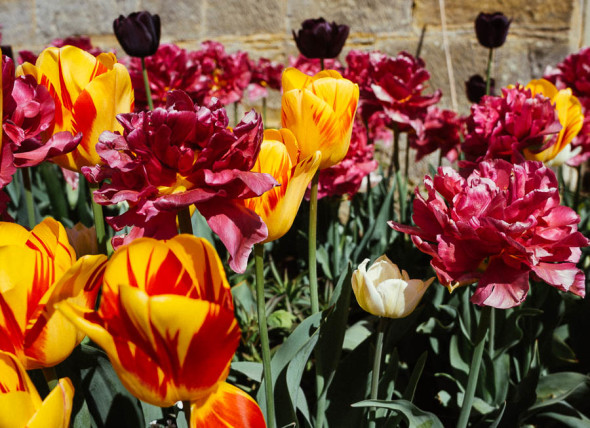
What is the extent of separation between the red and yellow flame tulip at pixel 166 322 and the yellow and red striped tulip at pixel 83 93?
1.10 feet

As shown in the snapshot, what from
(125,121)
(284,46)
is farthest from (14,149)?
(284,46)

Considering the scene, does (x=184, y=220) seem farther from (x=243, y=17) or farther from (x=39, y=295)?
(x=243, y=17)

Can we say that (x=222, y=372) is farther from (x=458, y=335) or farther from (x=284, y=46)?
(x=284, y=46)

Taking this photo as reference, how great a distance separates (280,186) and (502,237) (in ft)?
0.86

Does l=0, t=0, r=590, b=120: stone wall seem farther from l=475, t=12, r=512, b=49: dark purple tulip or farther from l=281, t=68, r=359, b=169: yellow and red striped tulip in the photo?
l=281, t=68, r=359, b=169: yellow and red striped tulip

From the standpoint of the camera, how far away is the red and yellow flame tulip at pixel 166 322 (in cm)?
44

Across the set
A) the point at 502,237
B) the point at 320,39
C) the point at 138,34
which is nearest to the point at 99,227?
the point at 502,237

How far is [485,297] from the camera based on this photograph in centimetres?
69

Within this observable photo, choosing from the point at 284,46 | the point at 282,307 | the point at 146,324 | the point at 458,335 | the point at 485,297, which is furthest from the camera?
the point at 284,46

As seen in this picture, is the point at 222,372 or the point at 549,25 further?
the point at 549,25

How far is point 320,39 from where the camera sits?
4.95 ft

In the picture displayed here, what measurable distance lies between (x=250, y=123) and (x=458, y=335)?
0.87 metres

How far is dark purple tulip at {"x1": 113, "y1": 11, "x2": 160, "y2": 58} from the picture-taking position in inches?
52.9

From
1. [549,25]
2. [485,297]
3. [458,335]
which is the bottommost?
[458,335]
